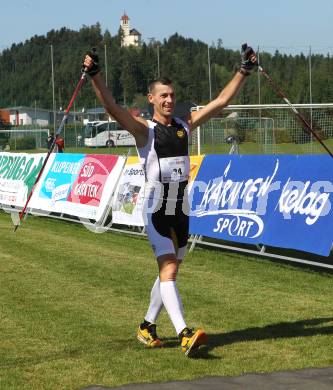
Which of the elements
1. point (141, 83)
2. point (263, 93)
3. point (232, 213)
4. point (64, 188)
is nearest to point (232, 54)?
point (141, 83)

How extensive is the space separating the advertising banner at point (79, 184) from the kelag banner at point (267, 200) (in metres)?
2.93

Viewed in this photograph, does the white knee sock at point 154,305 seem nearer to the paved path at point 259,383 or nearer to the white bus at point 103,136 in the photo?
the paved path at point 259,383

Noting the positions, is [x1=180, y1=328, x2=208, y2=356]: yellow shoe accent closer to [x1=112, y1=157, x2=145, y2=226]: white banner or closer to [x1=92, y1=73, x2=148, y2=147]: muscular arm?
[x1=92, y1=73, x2=148, y2=147]: muscular arm

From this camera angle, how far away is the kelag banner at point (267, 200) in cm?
1018

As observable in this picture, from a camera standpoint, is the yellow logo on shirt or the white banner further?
the white banner

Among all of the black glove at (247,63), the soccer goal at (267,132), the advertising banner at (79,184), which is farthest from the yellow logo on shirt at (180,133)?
the soccer goal at (267,132)

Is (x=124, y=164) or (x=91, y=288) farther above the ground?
(x=124, y=164)

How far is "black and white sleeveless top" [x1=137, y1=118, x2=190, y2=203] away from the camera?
6.59 m

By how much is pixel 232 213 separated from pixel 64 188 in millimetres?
6216

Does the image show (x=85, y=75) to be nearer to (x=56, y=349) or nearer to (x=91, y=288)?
(x=56, y=349)

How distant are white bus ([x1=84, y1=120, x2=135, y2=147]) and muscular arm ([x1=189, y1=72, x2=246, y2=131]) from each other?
50592 mm

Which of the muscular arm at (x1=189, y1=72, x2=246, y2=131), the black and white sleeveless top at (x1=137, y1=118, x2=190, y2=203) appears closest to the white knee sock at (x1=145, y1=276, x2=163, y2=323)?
the black and white sleeveless top at (x1=137, y1=118, x2=190, y2=203)

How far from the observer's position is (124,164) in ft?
49.9

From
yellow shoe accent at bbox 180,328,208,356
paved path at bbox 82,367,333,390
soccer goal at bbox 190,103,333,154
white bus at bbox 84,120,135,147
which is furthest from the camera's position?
white bus at bbox 84,120,135,147
